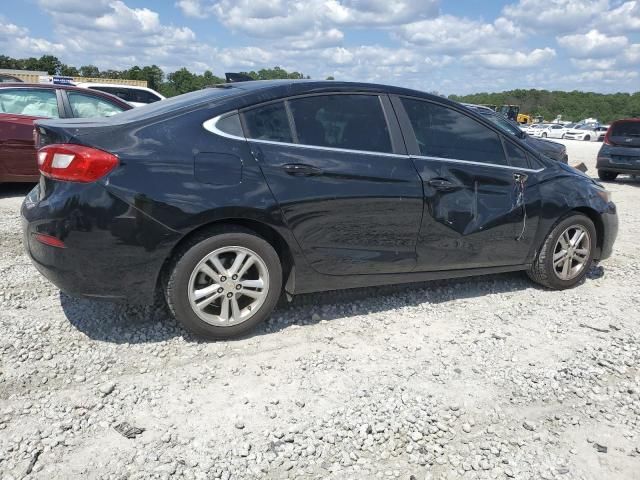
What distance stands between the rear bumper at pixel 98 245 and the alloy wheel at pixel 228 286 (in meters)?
0.26

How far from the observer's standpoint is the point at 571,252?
15.3 ft

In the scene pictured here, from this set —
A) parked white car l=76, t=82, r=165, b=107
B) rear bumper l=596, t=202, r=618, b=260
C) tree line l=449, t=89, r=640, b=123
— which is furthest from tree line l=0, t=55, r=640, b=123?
rear bumper l=596, t=202, r=618, b=260

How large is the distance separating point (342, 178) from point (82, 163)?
1563 mm

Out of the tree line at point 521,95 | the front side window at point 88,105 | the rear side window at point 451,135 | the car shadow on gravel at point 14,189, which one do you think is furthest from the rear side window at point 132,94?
the tree line at point 521,95

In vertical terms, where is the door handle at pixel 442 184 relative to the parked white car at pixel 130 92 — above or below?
below

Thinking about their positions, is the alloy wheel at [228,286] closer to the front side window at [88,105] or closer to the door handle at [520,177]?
the door handle at [520,177]

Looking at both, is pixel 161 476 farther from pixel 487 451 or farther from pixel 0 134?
pixel 0 134

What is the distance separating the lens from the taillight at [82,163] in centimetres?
294

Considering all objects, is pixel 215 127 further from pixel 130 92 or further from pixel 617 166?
pixel 617 166

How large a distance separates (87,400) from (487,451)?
2.02m

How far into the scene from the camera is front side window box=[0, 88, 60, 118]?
7.43 m

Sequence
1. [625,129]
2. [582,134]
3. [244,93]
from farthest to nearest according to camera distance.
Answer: [582,134] → [625,129] → [244,93]

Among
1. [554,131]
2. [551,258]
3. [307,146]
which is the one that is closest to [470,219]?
[551,258]

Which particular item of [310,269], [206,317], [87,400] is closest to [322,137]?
[310,269]
